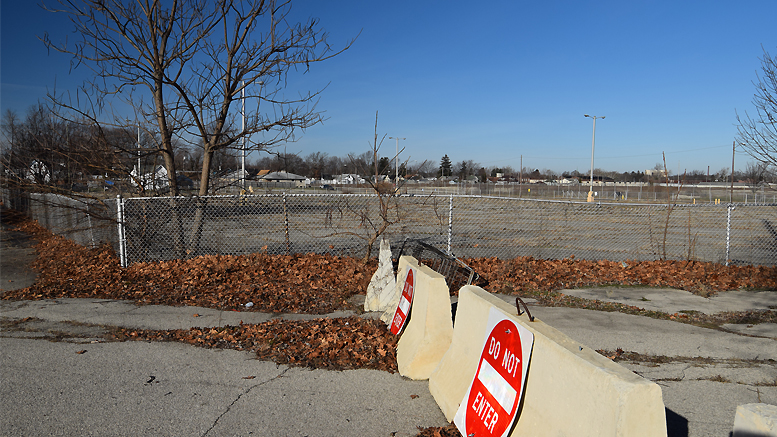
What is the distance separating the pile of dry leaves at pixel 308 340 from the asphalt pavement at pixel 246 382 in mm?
185

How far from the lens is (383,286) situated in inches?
264

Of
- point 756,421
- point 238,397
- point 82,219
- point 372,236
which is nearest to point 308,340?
point 238,397

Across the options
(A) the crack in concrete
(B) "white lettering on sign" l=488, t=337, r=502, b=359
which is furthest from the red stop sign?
(B) "white lettering on sign" l=488, t=337, r=502, b=359

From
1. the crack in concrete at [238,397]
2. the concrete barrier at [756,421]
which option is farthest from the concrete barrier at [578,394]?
the crack in concrete at [238,397]

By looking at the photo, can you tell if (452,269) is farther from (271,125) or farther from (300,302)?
(271,125)

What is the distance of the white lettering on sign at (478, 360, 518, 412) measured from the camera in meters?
2.90

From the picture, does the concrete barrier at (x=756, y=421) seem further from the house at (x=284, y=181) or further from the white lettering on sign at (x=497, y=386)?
the house at (x=284, y=181)

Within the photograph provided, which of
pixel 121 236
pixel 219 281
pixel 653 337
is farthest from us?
pixel 121 236

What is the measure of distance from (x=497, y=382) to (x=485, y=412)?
0.23 metres

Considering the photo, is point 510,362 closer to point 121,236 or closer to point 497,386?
point 497,386

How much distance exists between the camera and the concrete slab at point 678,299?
7.34 meters

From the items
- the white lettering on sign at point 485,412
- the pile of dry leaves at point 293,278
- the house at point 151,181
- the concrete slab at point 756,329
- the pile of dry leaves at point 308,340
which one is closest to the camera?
the white lettering on sign at point 485,412

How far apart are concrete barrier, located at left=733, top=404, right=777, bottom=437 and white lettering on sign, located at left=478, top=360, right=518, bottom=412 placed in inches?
44.2

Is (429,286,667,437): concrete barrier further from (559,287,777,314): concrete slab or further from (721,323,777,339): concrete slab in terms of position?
(559,287,777,314): concrete slab
